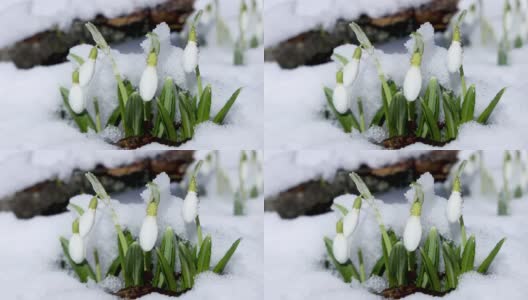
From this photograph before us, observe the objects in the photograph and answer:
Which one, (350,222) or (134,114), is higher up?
(134,114)

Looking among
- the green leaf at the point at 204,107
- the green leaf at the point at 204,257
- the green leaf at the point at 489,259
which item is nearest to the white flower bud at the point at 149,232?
the green leaf at the point at 204,257

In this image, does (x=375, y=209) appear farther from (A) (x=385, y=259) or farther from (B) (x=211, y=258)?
(B) (x=211, y=258)

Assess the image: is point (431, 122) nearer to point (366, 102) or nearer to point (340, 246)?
point (366, 102)

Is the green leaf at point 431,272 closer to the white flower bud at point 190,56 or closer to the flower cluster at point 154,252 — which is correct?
the flower cluster at point 154,252

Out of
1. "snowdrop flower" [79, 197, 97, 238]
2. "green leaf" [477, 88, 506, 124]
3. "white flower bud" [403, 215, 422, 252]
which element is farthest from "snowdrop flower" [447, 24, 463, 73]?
"snowdrop flower" [79, 197, 97, 238]

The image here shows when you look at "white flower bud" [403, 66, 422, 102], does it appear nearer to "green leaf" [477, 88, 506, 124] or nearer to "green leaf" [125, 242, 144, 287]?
"green leaf" [477, 88, 506, 124]

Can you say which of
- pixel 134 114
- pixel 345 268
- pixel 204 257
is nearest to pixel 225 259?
pixel 204 257
